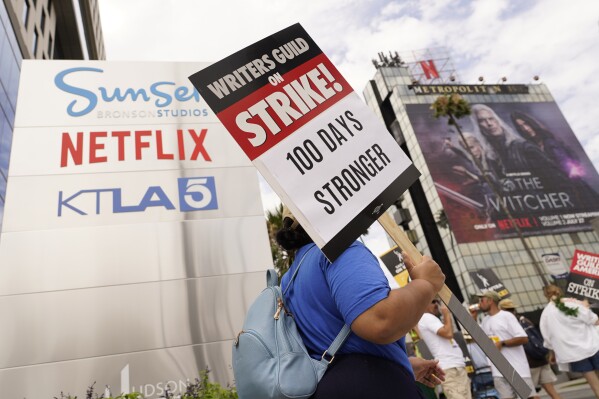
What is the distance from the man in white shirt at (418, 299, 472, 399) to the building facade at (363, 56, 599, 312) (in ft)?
139

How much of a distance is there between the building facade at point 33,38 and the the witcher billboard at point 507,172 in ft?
119

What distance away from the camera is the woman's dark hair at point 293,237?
1973 millimetres

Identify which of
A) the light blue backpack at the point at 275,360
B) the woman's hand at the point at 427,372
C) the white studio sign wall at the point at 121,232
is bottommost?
the woman's hand at the point at 427,372

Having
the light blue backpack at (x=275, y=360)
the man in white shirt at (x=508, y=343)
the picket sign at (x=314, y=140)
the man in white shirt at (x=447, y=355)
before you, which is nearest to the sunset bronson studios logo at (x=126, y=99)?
the man in white shirt at (x=447, y=355)

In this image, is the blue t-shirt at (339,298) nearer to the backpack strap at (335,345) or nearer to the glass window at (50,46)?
the backpack strap at (335,345)

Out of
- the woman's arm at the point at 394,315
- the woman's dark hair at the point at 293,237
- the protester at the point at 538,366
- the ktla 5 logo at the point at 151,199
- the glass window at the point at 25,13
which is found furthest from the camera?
the glass window at the point at 25,13

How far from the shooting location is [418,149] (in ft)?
171

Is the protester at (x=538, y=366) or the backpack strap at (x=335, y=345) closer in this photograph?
the backpack strap at (x=335, y=345)

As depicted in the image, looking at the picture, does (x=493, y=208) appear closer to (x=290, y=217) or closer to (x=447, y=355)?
(x=447, y=355)

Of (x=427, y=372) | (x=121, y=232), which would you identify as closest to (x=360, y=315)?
(x=427, y=372)

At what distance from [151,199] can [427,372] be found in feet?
15.9

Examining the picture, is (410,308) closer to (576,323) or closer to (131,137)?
(131,137)

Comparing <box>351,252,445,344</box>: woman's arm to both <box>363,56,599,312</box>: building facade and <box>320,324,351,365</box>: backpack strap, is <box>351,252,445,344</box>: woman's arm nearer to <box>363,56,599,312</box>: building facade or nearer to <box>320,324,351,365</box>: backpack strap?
<box>320,324,351,365</box>: backpack strap

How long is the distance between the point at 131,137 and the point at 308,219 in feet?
18.2
